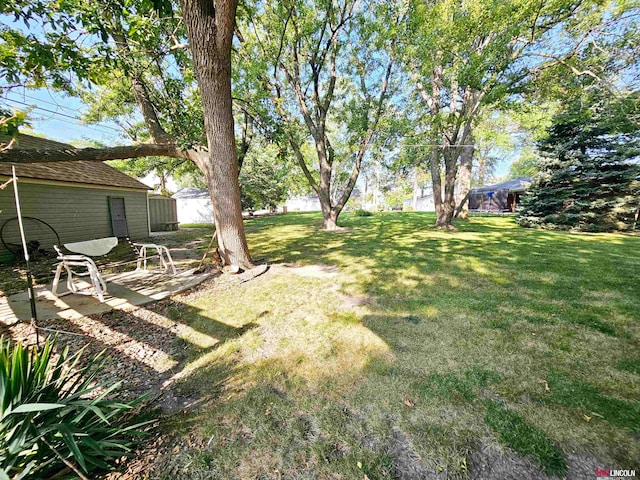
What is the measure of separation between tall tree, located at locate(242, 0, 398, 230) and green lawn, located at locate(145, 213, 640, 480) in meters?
7.34

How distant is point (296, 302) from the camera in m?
3.73

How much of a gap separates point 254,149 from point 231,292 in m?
18.8

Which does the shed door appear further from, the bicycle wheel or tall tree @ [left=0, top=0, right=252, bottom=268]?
tall tree @ [left=0, top=0, right=252, bottom=268]

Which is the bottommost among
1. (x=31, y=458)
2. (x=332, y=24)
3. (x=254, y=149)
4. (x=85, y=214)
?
(x=31, y=458)

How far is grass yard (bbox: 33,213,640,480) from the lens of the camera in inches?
58.5

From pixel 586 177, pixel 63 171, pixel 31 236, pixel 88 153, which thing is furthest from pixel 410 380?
pixel 586 177

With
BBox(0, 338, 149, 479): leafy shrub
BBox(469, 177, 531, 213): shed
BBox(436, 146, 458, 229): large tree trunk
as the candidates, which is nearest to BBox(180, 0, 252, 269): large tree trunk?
BBox(0, 338, 149, 479): leafy shrub

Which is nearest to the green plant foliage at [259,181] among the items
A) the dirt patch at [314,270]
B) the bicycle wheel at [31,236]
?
the bicycle wheel at [31,236]

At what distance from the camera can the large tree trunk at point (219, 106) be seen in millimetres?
3840

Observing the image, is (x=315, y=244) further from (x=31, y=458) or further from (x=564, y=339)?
(x=31, y=458)

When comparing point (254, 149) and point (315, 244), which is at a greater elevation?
point (254, 149)

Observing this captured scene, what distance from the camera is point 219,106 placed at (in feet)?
14.3

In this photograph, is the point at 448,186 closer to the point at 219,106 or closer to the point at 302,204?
the point at 219,106

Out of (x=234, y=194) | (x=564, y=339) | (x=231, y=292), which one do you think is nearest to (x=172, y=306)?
(x=231, y=292)
